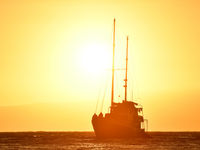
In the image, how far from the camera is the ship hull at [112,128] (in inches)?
5503

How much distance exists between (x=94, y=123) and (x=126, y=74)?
748 inches

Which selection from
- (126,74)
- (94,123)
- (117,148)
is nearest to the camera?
(117,148)

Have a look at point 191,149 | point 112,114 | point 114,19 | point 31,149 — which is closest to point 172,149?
point 191,149

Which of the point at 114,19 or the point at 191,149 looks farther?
the point at 114,19

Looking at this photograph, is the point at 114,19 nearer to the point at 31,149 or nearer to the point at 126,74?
the point at 126,74

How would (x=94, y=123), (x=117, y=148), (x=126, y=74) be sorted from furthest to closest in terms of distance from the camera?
(x=126, y=74) < (x=94, y=123) < (x=117, y=148)

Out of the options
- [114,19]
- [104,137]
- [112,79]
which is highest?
[114,19]

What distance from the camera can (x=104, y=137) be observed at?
14262cm

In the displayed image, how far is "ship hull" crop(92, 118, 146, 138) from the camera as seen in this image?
140 metres

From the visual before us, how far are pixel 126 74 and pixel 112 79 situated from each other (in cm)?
1267

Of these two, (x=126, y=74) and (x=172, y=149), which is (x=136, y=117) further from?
(x=172, y=149)

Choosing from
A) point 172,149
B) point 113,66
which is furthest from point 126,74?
point 172,149

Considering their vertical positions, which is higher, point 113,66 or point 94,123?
point 113,66

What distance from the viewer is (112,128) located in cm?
14100
